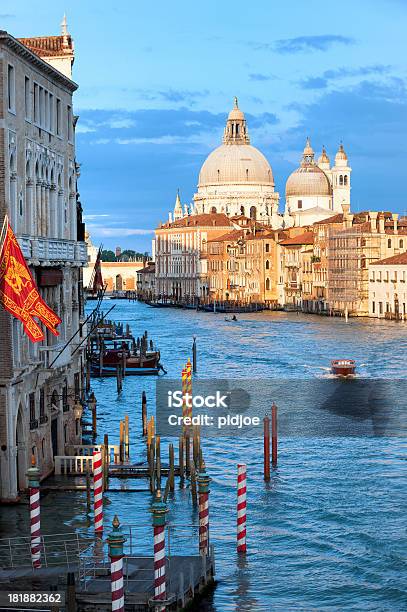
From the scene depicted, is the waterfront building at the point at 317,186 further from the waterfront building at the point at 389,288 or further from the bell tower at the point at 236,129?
the waterfront building at the point at 389,288

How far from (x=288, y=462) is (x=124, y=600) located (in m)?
11.8

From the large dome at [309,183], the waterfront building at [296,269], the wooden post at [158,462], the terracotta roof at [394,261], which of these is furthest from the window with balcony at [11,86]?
the large dome at [309,183]

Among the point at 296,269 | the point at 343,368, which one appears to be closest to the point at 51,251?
the point at 343,368

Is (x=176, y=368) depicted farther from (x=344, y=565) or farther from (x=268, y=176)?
(x=268, y=176)

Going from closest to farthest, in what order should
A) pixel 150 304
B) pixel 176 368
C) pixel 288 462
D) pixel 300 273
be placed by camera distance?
pixel 288 462 → pixel 176 368 → pixel 300 273 → pixel 150 304

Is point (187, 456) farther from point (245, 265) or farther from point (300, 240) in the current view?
point (245, 265)

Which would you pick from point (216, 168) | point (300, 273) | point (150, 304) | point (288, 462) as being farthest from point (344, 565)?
point (216, 168)

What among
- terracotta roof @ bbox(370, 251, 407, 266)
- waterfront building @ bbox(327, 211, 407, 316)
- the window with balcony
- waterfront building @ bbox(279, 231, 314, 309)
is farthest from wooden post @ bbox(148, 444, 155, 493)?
waterfront building @ bbox(279, 231, 314, 309)

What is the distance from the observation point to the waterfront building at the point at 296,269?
111062mm

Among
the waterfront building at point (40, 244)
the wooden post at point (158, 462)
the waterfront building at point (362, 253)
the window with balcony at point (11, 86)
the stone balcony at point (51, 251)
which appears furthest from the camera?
the waterfront building at point (362, 253)

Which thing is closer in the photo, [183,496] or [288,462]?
[183,496]

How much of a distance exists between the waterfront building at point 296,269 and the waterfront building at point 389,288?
17069 mm

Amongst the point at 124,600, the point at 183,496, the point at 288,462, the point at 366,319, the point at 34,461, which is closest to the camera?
the point at 124,600

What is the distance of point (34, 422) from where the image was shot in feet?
65.0
